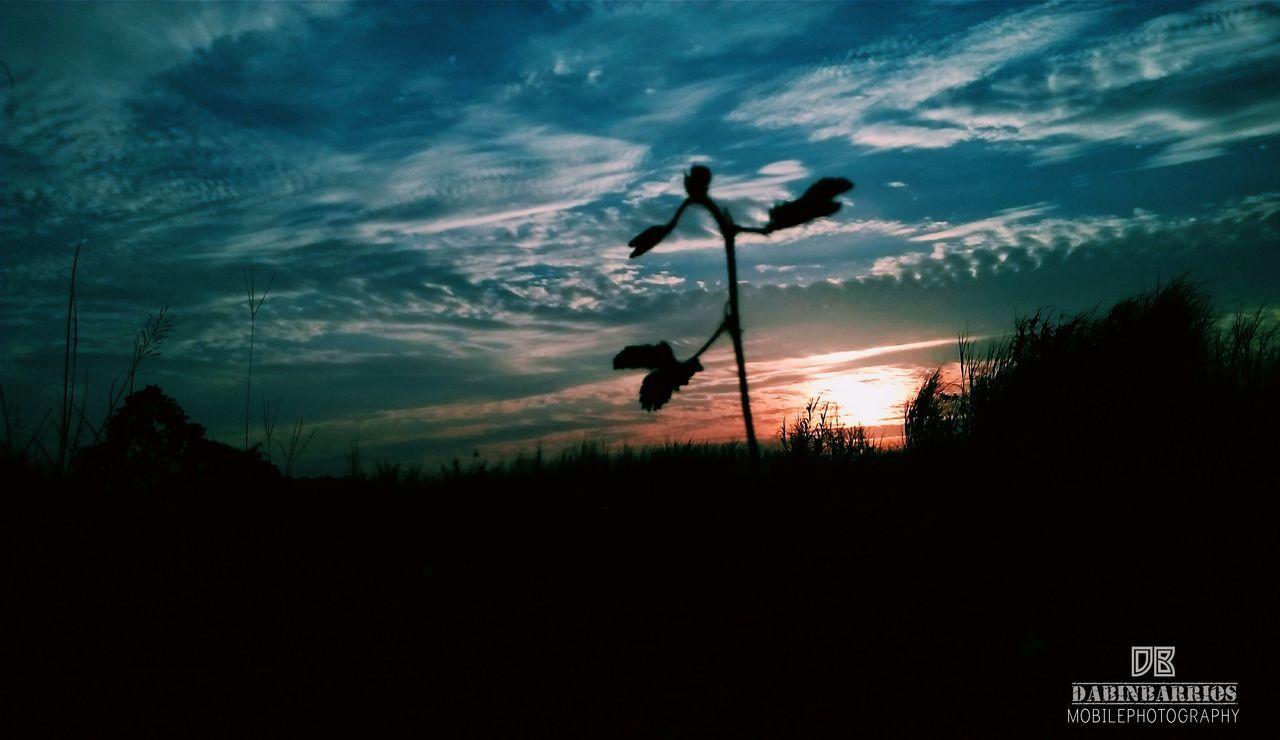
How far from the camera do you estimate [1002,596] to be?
272 centimetres

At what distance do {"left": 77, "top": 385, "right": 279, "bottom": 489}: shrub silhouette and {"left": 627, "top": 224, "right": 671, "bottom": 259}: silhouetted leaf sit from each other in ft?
12.4

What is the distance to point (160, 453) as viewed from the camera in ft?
17.3

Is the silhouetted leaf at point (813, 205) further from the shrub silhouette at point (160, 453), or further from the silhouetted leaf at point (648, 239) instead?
the shrub silhouette at point (160, 453)

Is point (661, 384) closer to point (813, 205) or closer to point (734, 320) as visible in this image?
point (734, 320)

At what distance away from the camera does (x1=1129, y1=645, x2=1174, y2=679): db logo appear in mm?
2254

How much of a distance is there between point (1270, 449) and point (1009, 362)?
161 inches

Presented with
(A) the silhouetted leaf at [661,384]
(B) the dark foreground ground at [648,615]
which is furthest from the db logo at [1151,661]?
(A) the silhouetted leaf at [661,384]

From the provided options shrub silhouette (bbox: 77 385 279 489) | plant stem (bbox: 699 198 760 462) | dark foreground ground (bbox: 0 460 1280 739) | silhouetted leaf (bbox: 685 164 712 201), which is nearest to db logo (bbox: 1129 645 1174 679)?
dark foreground ground (bbox: 0 460 1280 739)

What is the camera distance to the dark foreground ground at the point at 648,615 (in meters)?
2.20

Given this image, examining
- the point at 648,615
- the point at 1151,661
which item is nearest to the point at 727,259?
the point at 648,615

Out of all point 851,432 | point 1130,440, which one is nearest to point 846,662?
point 1130,440

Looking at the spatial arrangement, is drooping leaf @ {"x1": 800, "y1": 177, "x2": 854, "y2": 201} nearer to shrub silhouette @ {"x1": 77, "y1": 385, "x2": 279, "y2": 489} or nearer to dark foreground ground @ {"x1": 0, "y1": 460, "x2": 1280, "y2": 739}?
dark foreground ground @ {"x1": 0, "y1": 460, "x2": 1280, "y2": 739}

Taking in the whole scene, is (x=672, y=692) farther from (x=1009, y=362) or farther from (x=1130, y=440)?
(x=1009, y=362)

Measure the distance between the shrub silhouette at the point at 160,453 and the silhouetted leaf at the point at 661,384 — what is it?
12.5 feet
